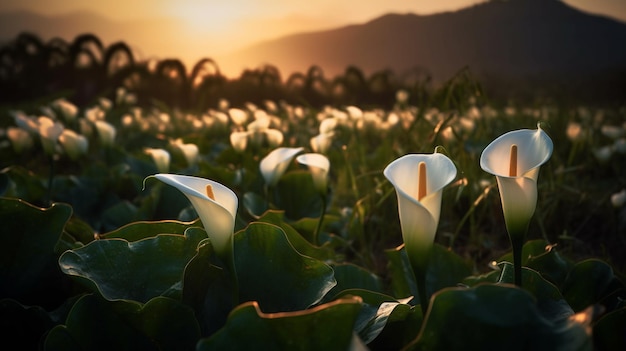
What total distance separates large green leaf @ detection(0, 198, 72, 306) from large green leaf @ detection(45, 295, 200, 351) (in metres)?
0.17

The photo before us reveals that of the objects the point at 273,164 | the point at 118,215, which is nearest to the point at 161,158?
the point at 118,215

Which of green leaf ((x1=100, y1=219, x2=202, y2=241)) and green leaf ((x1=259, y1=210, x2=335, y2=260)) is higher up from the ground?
green leaf ((x1=100, y1=219, x2=202, y2=241))

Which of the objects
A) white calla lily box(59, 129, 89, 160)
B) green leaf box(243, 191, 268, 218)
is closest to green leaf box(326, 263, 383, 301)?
green leaf box(243, 191, 268, 218)

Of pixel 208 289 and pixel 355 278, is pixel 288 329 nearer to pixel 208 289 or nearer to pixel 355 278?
pixel 208 289

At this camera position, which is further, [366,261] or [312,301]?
[366,261]

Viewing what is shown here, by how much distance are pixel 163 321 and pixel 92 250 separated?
121 mm

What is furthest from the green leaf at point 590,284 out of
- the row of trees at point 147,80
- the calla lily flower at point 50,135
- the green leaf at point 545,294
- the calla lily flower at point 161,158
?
the row of trees at point 147,80

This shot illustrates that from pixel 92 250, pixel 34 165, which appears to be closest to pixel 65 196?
pixel 34 165

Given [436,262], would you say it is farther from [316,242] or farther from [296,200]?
[296,200]

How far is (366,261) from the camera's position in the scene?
1116mm

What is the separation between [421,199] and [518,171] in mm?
103

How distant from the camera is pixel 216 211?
43 cm

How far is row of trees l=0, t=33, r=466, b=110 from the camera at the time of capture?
4832 mm

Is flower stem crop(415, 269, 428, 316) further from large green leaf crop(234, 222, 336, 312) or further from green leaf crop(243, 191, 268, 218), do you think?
green leaf crop(243, 191, 268, 218)
